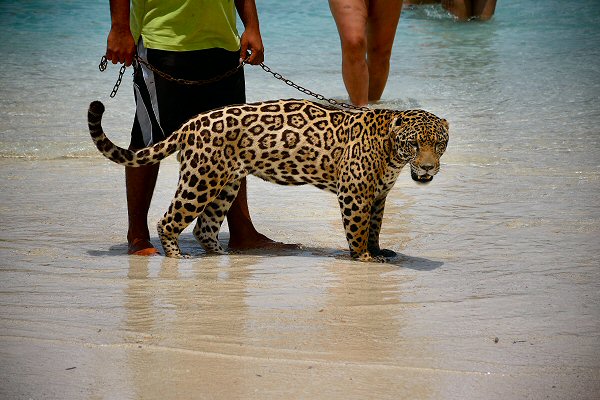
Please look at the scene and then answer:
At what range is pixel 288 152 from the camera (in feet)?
20.3

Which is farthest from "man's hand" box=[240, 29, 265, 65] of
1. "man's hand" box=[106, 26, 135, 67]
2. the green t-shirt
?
"man's hand" box=[106, 26, 135, 67]

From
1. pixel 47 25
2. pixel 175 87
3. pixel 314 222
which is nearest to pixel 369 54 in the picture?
pixel 314 222

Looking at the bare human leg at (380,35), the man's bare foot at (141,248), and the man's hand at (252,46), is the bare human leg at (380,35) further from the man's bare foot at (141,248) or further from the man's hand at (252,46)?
the man's bare foot at (141,248)

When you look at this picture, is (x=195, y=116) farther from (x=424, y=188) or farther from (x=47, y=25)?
(x=47, y=25)

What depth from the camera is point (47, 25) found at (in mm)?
19844

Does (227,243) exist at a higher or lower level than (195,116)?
lower

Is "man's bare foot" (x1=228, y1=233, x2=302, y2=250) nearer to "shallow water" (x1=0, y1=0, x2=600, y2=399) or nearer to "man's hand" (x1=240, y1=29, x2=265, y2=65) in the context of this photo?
"shallow water" (x1=0, y1=0, x2=600, y2=399)

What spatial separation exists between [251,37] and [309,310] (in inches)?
77.6

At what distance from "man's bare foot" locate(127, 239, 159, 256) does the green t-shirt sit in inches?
42.0

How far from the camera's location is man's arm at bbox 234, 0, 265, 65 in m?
6.49

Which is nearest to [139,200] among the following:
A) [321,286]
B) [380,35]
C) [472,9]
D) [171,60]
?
[171,60]

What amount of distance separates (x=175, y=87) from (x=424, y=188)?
2.44 m

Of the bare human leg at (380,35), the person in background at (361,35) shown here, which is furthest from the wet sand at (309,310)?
the bare human leg at (380,35)

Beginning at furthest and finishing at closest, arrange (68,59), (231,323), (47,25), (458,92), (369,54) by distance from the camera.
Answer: (47,25), (68,59), (458,92), (369,54), (231,323)
